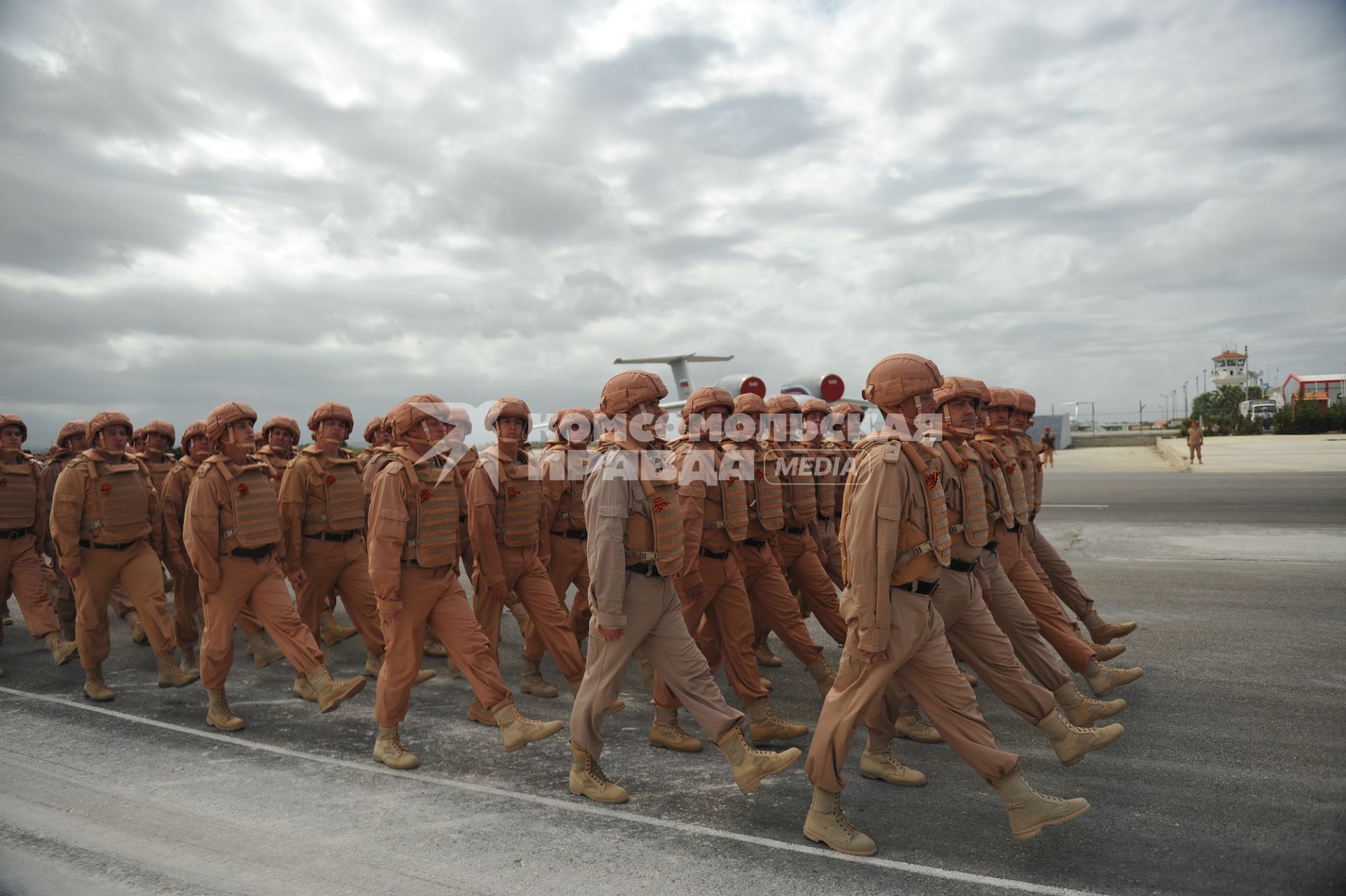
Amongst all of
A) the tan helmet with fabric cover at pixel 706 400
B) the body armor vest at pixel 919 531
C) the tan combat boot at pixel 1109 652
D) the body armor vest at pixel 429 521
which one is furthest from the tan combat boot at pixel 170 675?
the tan combat boot at pixel 1109 652

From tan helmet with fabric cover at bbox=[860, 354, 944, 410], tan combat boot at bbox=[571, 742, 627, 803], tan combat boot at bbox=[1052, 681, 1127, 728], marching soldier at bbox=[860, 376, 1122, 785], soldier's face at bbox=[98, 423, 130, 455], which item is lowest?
tan combat boot at bbox=[571, 742, 627, 803]

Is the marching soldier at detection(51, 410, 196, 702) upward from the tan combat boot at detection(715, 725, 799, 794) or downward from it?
upward

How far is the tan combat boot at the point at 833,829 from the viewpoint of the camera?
392cm

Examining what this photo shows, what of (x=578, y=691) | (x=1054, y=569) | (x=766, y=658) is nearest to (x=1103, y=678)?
(x=1054, y=569)

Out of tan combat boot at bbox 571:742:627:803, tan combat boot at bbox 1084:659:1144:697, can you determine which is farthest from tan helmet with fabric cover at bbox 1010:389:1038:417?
tan combat boot at bbox 571:742:627:803

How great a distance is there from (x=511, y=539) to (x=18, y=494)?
5132 mm

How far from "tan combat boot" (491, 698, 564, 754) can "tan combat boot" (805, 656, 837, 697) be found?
1.92 m

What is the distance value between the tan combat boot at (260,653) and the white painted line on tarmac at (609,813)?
1.37 metres

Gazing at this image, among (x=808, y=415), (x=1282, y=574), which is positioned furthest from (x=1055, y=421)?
(x=808, y=415)

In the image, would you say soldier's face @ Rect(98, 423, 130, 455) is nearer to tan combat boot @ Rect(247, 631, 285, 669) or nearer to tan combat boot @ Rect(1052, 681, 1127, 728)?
tan combat boot @ Rect(247, 631, 285, 669)

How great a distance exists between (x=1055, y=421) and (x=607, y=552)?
143 feet

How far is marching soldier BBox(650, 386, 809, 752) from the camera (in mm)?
5449

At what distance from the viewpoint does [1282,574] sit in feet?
32.9

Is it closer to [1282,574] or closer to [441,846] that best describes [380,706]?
[441,846]
